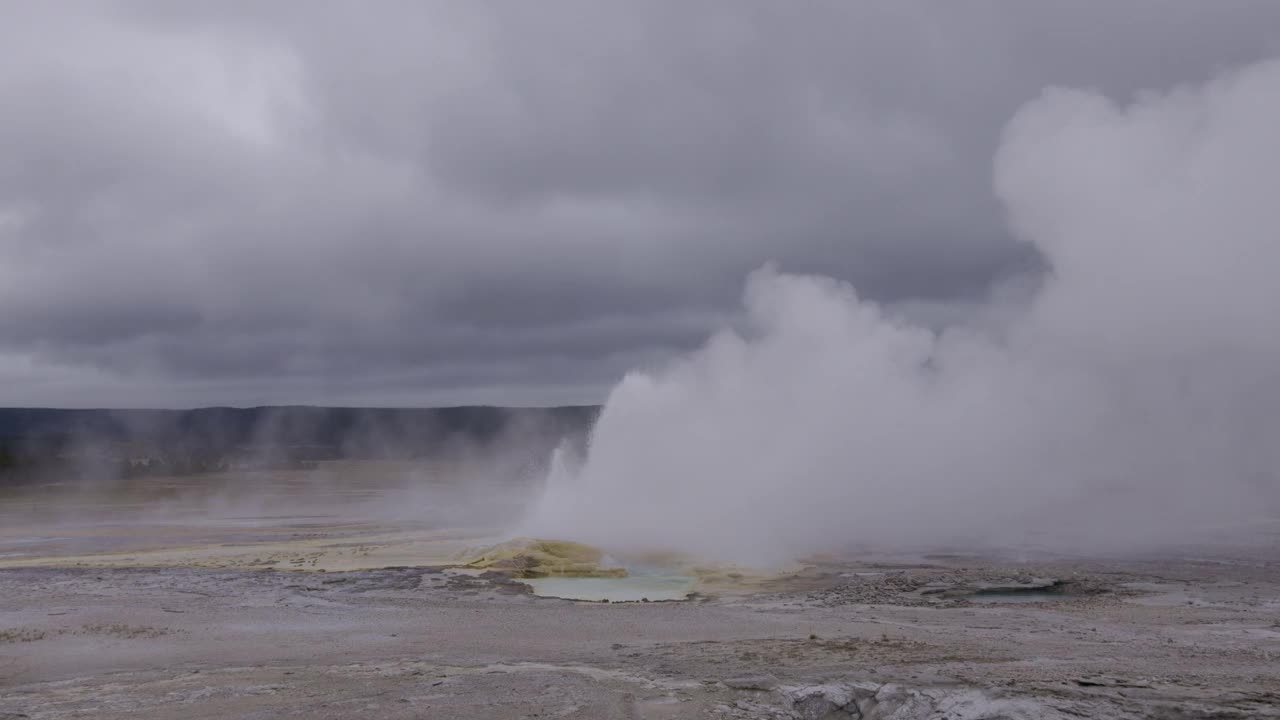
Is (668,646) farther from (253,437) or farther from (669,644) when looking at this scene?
(253,437)

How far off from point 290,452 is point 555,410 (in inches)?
1719

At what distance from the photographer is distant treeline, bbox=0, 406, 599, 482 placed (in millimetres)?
88000

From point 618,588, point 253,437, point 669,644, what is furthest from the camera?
point 253,437

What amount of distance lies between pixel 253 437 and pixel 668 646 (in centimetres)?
13518

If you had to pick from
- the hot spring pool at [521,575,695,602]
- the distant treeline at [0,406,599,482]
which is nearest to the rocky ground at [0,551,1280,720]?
the hot spring pool at [521,575,695,602]

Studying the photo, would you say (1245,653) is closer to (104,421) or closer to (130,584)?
(130,584)

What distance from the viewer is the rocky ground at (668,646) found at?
11.2m

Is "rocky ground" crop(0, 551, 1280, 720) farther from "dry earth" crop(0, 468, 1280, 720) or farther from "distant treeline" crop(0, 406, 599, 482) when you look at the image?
"distant treeline" crop(0, 406, 599, 482)

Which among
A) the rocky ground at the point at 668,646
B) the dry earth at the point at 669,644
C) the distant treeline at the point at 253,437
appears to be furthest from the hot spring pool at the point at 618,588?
the distant treeline at the point at 253,437

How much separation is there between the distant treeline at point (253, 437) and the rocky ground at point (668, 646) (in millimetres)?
69121

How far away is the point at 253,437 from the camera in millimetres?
138500

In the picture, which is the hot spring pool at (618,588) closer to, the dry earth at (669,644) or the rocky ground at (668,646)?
the dry earth at (669,644)

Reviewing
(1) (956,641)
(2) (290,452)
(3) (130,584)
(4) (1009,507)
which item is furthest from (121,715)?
(2) (290,452)

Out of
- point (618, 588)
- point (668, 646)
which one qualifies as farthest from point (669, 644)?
point (618, 588)
